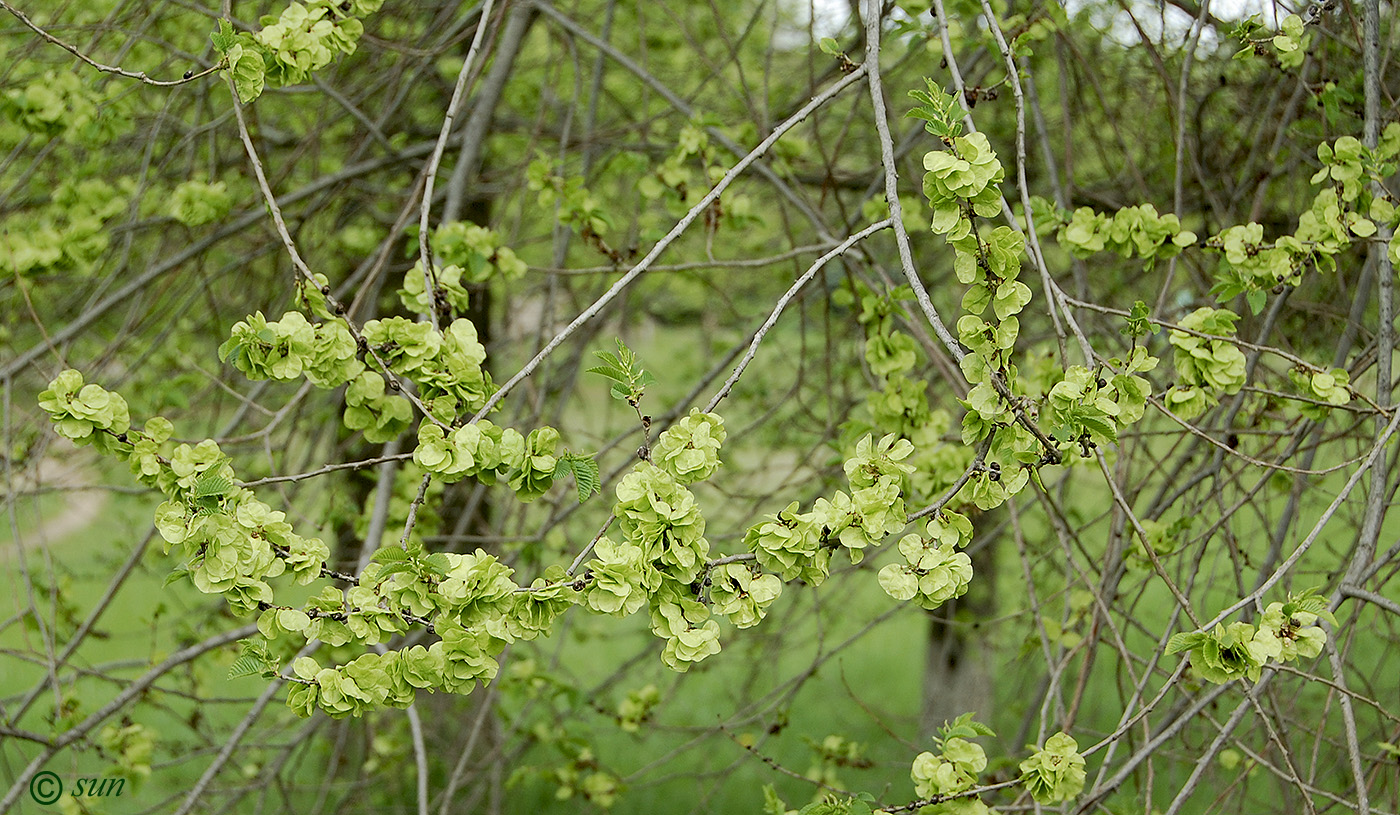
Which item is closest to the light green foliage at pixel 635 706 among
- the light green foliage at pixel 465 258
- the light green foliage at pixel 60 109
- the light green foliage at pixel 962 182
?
the light green foliage at pixel 465 258

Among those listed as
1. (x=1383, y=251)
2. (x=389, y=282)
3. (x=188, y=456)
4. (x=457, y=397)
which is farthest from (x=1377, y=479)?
(x=389, y=282)

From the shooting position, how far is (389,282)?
13.3 feet

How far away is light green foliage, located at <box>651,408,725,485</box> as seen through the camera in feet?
4.28

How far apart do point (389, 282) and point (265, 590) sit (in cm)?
278

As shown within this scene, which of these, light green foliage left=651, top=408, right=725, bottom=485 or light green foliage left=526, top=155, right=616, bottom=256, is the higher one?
light green foliage left=526, top=155, right=616, bottom=256

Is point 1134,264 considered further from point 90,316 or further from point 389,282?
point 90,316

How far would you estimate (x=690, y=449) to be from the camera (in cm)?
132

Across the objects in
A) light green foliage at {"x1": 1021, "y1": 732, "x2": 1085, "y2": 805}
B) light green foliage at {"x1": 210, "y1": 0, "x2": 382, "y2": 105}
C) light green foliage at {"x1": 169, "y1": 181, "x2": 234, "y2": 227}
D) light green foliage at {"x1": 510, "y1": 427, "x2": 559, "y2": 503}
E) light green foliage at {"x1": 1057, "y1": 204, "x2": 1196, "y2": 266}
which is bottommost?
light green foliage at {"x1": 1021, "y1": 732, "x2": 1085, "y2": 805}

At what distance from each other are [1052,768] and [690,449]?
67 cm

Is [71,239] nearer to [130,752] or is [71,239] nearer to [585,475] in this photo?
[130,752]

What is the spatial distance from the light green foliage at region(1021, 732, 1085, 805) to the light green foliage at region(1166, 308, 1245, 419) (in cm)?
53

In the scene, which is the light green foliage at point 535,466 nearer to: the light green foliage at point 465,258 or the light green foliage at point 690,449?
the light green foliage at point 690,449

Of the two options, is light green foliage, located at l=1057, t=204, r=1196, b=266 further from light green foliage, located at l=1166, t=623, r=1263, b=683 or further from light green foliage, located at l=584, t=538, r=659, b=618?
light green foliage, located at l=584, t=538, r=659, b=618

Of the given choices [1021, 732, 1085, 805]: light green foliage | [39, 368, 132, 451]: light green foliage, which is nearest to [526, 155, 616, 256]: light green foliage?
[39, 368, 132, 451]: light green foliage
